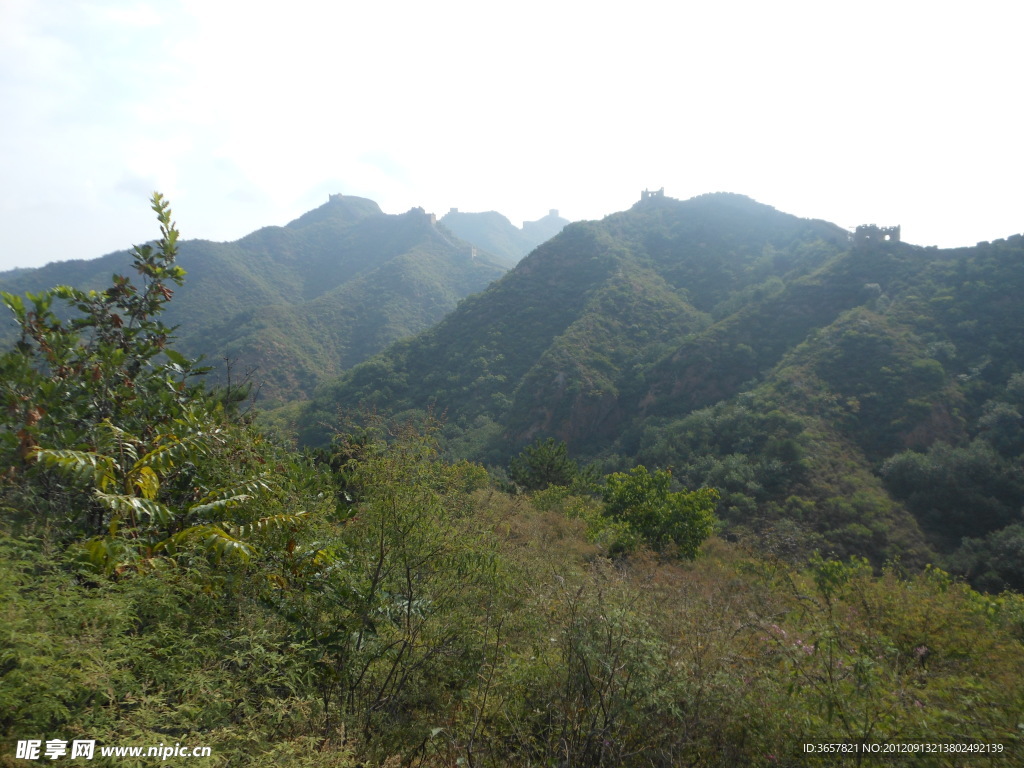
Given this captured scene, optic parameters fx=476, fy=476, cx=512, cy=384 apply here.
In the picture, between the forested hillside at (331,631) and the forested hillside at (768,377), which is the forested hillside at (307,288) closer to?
the forested hillside at (768,377)

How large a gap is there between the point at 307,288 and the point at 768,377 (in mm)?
73862

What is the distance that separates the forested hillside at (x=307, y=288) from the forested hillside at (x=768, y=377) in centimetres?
1192

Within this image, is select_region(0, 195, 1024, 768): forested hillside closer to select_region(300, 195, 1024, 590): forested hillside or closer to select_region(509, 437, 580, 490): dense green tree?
select_region(300, 195, 1024, 590): forested hillside

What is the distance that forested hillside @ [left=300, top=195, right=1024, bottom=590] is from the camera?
1953cm

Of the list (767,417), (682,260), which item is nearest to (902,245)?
(682,260)

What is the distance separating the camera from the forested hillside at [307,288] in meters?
49.5

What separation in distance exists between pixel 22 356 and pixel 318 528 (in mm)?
2382

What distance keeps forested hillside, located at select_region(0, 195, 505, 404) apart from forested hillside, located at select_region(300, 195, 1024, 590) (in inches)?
469

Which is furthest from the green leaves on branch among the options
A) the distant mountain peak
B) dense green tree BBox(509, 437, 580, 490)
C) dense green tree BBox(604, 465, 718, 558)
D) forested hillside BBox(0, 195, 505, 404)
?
the distant mountain peak

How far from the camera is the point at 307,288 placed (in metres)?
81.6

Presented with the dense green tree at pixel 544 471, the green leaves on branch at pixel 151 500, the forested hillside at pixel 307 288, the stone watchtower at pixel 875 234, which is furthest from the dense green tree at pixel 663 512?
the stone watchtower at pixel 875 234

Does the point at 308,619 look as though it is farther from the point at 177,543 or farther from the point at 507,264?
the point at 507,264

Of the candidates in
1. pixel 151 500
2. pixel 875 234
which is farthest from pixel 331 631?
pixel 875 234

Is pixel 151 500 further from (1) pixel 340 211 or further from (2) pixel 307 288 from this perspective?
(1) pixel 340 211
